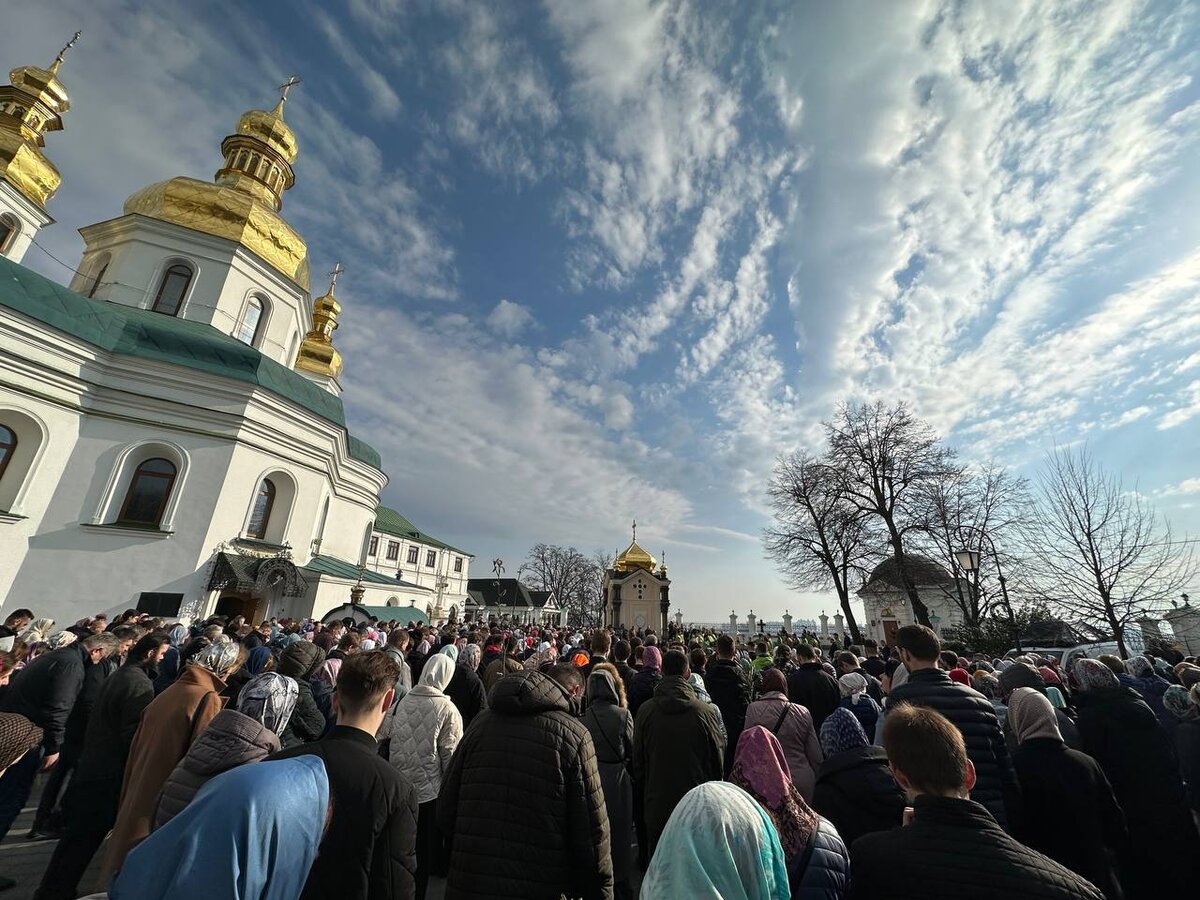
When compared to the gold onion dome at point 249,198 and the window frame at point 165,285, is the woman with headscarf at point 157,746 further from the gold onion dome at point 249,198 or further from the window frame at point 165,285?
the gold onion dome at point 249,198

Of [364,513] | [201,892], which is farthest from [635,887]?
[364,513]

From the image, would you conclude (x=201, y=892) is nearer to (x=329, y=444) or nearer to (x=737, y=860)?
(x=737, y=860)

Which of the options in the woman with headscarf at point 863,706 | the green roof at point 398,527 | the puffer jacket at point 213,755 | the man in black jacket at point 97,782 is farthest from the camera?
the green roof at point 398,527

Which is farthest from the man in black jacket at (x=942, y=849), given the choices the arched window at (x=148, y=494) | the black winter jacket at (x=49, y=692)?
the arched window at (x=148, y=494)

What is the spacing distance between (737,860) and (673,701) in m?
2.57

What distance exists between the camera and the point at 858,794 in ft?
8.83

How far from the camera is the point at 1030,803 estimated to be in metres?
3.17

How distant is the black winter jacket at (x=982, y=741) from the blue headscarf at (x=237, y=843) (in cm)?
332

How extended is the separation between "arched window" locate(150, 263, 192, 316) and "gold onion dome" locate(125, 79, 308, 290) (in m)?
1.81

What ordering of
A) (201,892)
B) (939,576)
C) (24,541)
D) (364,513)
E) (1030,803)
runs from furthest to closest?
(364,513) → (939,576) → (24,541) → (1030,803) → (201,892)

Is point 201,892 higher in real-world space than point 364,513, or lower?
lower

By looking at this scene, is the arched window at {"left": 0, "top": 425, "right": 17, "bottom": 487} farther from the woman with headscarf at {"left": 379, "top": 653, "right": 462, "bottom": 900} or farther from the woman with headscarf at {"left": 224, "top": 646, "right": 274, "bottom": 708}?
the woman with headscarf at {"left": 379, "top": 653, "right": 462, "bottom": 900}

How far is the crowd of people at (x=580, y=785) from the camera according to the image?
1512mm

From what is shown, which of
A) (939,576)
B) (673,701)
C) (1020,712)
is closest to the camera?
(1020,712)
